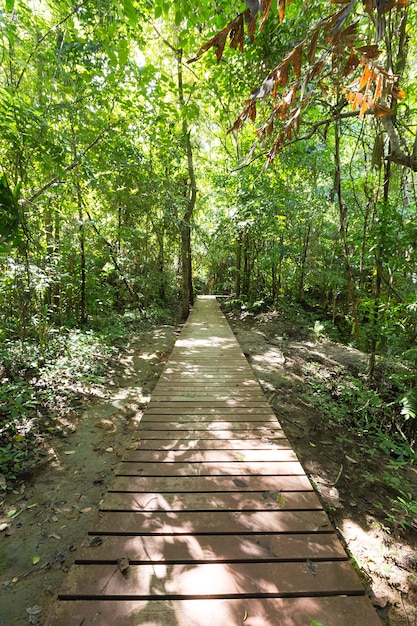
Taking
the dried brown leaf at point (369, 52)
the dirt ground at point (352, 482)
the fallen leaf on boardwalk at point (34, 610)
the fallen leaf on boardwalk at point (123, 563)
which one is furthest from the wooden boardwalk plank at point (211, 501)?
the dried brown leaf at point (369, 52)

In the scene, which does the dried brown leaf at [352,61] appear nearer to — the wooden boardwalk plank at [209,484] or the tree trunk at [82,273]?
the wooden boardwalk plank at [209,484]

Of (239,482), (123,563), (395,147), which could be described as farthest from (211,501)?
(395,147)

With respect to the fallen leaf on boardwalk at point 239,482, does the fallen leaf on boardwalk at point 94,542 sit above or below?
above

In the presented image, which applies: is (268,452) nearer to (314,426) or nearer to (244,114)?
(314,426)

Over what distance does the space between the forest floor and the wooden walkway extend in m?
0.76

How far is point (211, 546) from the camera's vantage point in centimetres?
170

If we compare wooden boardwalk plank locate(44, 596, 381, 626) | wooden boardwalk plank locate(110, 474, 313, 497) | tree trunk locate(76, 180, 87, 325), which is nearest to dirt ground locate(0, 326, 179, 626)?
wooden boardwalk plank locate(44, 596, 381, 626)

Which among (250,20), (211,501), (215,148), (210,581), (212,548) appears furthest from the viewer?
(215,148)

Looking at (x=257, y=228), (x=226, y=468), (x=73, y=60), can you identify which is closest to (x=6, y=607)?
(x=226, y=468)

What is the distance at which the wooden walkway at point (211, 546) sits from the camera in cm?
138

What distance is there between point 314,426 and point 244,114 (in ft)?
12.4

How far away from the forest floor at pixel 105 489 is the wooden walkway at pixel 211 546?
76cm

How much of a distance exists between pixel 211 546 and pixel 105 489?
5.69 feet

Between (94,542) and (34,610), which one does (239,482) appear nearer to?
(94,542)
